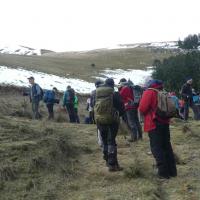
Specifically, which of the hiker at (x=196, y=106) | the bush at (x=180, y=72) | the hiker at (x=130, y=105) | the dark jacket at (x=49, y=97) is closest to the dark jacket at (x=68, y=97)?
the dark jacket at (x=49, y=97)

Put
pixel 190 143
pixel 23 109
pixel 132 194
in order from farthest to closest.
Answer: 1. pixel 23 109
2. pixel 190 143
3. pixel 132 194

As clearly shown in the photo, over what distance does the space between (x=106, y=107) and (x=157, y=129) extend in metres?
1.24

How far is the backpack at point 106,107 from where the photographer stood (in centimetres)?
1055

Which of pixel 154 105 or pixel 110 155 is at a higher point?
pixel 154 105

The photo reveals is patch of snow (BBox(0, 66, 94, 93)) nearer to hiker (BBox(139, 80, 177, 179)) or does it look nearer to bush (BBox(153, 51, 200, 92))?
bush (BBox(153, 51, 200, 92))

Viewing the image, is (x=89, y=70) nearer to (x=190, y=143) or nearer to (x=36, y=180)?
(x=190, y=143)

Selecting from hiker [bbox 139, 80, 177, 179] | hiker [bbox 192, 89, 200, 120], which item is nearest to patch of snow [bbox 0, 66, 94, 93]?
hiker [bbox 192, 89, 200, 120]

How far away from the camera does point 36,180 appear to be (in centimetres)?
955

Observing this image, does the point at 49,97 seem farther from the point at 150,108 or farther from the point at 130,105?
the point at 150,108

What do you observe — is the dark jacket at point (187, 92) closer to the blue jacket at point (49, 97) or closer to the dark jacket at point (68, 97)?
the dark jacket at point (68, 97)

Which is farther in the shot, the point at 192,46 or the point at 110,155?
the point at 192,46

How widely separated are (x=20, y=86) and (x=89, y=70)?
30772mm

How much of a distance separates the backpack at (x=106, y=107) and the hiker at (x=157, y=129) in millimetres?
817

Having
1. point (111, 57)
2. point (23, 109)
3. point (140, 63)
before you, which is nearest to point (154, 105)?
point (23, 109)
